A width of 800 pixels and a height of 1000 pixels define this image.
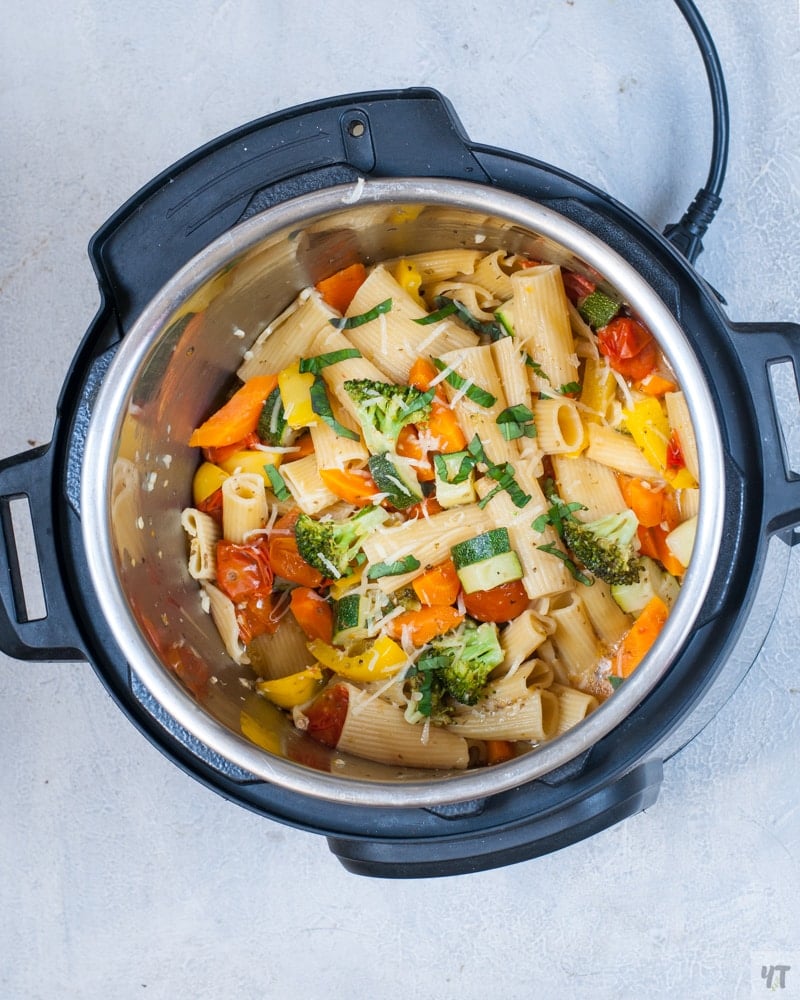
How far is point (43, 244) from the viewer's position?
1.74 metres

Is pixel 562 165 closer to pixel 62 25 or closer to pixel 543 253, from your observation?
pixel 543 253

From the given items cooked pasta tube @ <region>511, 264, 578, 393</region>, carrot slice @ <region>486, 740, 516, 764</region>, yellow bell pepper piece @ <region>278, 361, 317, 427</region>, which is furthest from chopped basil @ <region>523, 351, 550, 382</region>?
carrot slice @ <region>486, 740, 516, 764</region>

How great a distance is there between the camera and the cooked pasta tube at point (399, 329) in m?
1.42

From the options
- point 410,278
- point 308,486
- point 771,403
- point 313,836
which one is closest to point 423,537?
point 308,486

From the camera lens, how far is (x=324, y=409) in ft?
4.69

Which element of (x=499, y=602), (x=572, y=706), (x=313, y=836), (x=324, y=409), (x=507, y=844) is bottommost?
(x=313, y=836)

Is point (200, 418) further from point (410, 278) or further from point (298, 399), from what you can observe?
point (410, 278)

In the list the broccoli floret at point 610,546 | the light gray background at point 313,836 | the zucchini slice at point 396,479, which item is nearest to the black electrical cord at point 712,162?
the light gray background at point 313,836

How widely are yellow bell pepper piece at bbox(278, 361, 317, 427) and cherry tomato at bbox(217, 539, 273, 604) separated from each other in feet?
0.64

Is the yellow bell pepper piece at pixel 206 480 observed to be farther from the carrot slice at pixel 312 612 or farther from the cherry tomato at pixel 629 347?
the cherry tomato at pixel 629 347

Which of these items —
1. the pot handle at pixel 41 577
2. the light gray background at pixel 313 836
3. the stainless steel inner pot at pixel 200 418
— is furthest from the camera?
the light gray background at pixel 313 836

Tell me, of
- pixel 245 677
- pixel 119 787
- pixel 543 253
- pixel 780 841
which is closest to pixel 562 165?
pixel 543 253

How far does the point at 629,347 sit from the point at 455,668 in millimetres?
536

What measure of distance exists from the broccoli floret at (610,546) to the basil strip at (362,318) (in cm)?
43
